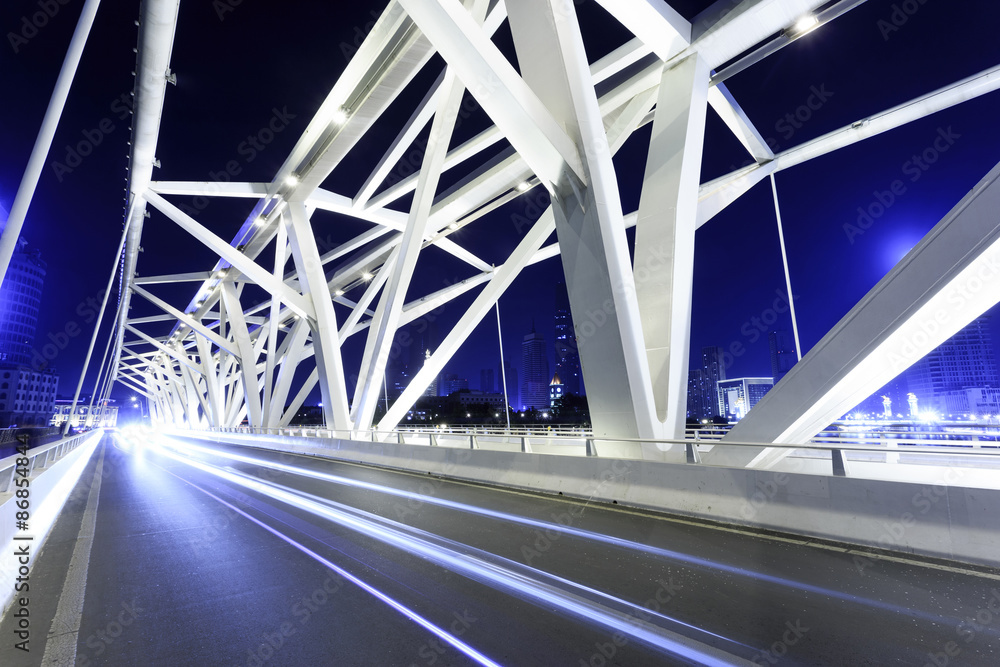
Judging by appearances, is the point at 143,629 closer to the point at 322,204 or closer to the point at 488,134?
the point at 488,134

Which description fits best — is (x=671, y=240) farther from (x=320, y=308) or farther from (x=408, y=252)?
(x=320, y=308)

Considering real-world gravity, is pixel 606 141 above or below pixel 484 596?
above

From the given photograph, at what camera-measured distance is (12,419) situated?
5222 cm

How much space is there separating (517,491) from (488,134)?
12.3 metres

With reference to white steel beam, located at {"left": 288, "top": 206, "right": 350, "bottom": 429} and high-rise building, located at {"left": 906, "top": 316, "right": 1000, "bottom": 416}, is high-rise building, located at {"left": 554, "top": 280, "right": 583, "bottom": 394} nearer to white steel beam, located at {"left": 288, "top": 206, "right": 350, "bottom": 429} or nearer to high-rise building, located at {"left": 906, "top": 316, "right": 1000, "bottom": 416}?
high-rise building, located at {"left": 906, "top": 316, "right": 1000, "bottom": 416}

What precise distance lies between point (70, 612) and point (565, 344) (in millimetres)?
115699

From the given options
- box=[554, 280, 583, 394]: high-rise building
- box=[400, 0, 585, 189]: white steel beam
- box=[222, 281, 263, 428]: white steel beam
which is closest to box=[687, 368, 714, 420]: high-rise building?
box=[554, 280, 583, 394]: high-rise building

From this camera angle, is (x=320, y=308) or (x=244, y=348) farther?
(x=244, y=348)

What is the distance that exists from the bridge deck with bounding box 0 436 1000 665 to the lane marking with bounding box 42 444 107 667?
0.02 meters

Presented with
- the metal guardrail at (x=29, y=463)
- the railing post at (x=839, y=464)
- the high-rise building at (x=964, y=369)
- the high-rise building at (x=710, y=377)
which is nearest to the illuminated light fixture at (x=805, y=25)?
the railing post at (x=839, y=464)

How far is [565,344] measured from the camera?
118250 mm

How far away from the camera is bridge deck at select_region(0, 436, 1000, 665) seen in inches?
128

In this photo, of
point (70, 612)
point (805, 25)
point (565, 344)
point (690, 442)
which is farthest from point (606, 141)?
point (565, 344)

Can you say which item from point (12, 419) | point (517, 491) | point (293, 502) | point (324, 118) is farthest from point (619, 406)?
point (12, 419)
